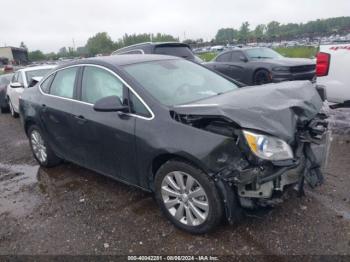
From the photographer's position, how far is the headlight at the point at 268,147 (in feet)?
9.16

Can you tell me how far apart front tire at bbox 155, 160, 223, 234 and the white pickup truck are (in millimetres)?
3591

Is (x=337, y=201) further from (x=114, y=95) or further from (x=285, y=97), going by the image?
(x=114, y=95)

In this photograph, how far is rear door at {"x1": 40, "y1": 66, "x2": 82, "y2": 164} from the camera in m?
4.29

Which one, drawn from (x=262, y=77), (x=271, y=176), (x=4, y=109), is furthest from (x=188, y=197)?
(x=4, y=109)

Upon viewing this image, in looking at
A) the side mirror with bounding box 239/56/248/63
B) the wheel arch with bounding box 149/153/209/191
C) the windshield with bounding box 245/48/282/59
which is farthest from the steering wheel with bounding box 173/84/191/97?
the windshield with bounding box 245/48/282/59

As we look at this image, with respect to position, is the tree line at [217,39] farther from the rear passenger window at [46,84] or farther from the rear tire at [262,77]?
the rear passenger window at [46,84]

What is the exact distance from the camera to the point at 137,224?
347 cm

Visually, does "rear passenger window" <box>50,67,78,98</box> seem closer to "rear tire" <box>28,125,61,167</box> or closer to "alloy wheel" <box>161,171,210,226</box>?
"rear tire" <box>28,125,61,167</box>

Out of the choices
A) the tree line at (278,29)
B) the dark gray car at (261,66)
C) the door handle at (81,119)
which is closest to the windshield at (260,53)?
the dark gray car at (261,66)

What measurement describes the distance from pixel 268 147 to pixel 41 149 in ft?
12.3

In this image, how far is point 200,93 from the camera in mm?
3867

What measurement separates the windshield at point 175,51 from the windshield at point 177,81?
200 inches

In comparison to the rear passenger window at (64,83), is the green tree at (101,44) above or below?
below

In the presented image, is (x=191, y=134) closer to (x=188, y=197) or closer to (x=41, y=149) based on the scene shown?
(x=188, y=197)
